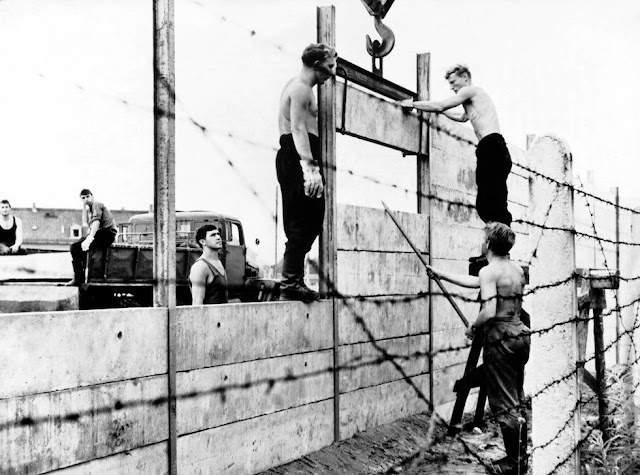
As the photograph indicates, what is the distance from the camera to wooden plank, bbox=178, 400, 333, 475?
408 centimetres

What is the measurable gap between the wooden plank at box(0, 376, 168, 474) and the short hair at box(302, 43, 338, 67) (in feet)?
8.09

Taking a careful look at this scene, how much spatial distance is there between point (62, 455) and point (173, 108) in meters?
1.88

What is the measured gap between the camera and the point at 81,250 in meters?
9.36

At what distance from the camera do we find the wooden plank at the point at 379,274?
223 inches

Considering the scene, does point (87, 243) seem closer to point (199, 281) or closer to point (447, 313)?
point (199, 281)

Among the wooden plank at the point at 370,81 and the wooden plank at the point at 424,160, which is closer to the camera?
the wooden plank at the point at 370,81

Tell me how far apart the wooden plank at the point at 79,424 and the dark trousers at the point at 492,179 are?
137 inches

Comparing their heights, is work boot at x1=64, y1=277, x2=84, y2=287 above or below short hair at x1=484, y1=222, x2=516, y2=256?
below

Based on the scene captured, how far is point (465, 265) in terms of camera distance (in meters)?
7.68

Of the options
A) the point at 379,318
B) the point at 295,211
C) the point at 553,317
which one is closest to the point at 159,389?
the point at 295,211

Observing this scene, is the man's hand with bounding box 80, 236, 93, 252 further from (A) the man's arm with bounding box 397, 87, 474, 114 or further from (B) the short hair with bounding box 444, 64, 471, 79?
(B) the short hair with bounding box 444, 64, 471, 79

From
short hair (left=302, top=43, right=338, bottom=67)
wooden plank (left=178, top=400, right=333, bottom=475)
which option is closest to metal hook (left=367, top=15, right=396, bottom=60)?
short hair (left=302, top=43, right=338, bottom=67)

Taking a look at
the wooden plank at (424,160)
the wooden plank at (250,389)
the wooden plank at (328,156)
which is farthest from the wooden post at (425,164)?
the wooden plank at (250,389)

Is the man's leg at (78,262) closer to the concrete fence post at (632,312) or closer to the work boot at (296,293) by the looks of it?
the work boot at (296,293)
